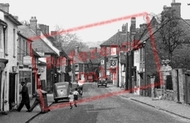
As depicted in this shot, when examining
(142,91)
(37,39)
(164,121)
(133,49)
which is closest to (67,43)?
(37,39)

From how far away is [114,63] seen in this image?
89.2m

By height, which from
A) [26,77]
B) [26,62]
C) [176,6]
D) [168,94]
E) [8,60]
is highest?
[176,6]

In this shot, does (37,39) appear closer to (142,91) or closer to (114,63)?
(142,91)

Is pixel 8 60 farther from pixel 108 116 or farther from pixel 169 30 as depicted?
pixel 169 30

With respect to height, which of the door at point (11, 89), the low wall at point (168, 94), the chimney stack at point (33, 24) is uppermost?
the chimney stack at point (33, 24)

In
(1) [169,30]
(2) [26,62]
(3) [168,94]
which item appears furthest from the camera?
(1) [169,30]

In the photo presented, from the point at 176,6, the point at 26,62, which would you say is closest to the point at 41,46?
the point at 176,6

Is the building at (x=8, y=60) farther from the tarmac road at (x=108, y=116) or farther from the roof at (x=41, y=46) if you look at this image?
the roof at (x=41, y=46)

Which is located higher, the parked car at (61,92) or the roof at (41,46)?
the roof at (41,46)

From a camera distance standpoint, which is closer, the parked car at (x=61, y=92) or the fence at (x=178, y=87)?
the fence at (x=178, y=87)

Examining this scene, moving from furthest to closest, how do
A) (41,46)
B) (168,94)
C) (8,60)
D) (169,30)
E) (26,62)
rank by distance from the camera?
(41,46) → (169,30) → (168,94) → (26,62) → (8,60)

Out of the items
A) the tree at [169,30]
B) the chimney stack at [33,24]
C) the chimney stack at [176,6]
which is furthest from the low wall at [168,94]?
the chimney stack at [33,24]

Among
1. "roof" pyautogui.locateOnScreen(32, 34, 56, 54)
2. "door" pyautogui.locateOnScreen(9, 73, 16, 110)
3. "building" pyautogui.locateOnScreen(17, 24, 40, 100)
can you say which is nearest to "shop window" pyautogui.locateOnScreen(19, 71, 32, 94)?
"building" pyautogui.locateOnScreen(17, 24, 40, 100)

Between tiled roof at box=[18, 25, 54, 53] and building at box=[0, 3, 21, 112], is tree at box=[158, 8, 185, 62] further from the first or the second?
tiled roof at box=[18, 25, 54, 53]
